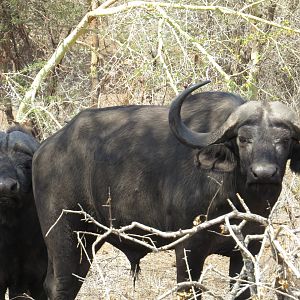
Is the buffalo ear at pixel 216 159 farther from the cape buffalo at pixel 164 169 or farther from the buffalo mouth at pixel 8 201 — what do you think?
the buffalo mouth at pixel 8 201

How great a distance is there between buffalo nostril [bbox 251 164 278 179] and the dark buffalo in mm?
2225

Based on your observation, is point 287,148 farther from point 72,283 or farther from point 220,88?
point 220,88

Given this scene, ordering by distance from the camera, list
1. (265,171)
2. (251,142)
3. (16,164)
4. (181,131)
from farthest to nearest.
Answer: (16,164) < (181,131) < (251,142) < (265,171)

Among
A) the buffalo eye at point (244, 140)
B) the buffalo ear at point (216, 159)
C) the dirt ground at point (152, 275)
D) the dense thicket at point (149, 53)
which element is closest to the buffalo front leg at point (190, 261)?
the dirt ground at point (152, 275)

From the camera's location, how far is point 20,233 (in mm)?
6641

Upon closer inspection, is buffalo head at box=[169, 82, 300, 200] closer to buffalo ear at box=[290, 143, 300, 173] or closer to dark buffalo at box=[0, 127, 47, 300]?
buffalo ear at box=[290, 143, 300, 173]

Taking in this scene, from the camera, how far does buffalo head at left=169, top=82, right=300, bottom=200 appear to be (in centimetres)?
489

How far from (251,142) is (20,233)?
2.38 metres

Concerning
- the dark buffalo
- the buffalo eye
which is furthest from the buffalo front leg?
the dark buffalo

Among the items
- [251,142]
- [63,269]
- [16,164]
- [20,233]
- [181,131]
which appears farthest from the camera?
[20,233]

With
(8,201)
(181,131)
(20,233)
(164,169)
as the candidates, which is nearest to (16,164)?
(8,201)

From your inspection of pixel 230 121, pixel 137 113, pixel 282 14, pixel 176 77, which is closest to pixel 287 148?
pixel 230 121

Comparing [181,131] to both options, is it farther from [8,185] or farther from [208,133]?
[8,185]

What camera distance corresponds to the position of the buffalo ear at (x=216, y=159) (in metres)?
5.39
